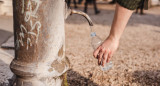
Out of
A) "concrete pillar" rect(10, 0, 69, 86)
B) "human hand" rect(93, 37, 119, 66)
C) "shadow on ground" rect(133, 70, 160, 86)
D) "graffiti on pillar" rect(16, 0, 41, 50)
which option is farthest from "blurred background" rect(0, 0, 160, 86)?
"human hand" rect(93, 37, 119, 66)

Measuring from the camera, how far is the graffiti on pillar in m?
1.44

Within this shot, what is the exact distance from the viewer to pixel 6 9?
21.9 feet

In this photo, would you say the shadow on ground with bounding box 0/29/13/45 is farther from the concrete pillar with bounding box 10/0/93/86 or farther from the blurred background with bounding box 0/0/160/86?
the concrete pillar with bounding box 10/0/93/86

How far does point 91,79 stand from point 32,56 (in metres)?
1.42

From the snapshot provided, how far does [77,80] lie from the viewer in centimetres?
276

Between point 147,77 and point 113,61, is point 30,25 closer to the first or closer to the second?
point 147,77

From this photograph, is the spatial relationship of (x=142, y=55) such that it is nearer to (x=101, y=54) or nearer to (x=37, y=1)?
(x=101, y=54)

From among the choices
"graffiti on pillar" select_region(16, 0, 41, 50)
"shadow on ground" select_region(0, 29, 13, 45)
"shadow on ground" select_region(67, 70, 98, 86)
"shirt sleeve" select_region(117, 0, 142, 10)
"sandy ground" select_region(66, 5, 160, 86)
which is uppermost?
"shirt sleeve" select_region(117, 0, 142, 10)

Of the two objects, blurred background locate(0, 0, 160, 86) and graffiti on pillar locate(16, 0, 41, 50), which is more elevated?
graffiti on pillar locate(16, 0, 41, 50)

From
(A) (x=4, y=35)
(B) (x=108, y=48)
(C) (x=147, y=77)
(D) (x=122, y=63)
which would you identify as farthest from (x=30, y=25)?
(A) (x=4, y=35)

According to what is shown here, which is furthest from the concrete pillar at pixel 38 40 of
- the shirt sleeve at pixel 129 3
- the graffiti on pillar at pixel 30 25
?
the shirt sleeve at pixel 129 3

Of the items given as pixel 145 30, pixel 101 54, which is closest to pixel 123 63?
pixel 101 54

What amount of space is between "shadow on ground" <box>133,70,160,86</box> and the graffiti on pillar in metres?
1.76

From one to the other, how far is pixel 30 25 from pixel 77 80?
1.45m
